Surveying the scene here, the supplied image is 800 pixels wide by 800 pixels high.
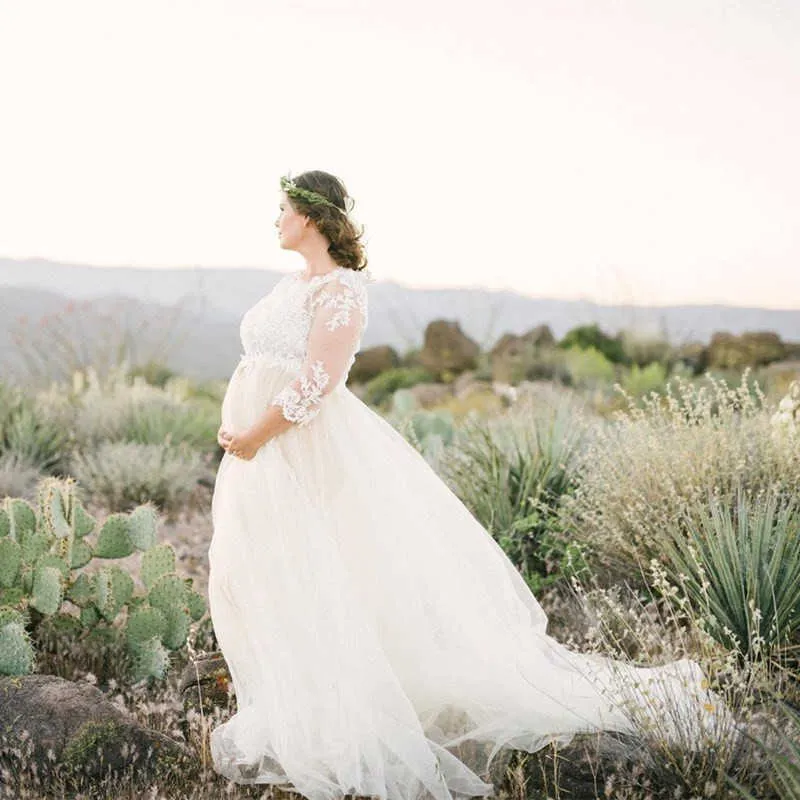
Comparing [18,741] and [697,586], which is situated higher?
[697,586]

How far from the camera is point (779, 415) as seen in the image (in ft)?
19.4

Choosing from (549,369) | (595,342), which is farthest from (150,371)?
(595,342)

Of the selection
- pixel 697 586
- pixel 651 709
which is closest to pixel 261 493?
pixel 651 709

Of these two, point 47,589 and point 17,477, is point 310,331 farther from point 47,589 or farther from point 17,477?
point 17,477

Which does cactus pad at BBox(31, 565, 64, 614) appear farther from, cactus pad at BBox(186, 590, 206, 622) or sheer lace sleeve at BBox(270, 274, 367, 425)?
sheer lace sleeve at BBox(270, 274, 367, 425)

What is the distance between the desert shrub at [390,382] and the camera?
63.2 ft

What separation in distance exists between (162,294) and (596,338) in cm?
912

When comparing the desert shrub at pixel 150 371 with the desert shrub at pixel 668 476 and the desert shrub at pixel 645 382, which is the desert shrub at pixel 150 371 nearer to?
the desert shrub at pixel 645 382

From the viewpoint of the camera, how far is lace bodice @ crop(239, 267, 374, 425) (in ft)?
12.8

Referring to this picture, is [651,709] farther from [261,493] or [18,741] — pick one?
[18,741]

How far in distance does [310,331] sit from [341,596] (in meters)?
1.01

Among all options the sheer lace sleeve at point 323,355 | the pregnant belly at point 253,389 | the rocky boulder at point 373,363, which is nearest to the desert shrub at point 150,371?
the rocky boulder at point 373,363

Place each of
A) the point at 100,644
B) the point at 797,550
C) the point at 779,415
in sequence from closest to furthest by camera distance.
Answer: the point at 797,550, the point at 100,644, the point at 779,415

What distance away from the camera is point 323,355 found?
12.9ft
